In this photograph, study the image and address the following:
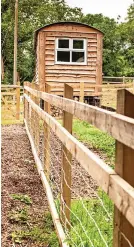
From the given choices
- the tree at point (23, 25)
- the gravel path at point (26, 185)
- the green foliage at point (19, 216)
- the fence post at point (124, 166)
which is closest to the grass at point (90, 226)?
the gravel path at point (26, 185)

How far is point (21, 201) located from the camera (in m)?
5.37

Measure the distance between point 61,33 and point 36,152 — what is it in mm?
12451

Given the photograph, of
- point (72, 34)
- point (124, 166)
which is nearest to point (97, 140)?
point (124, 166)

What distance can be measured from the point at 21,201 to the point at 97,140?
5.33 metres

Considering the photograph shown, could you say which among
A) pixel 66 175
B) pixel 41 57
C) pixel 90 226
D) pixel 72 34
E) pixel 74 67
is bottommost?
pixel 90 226

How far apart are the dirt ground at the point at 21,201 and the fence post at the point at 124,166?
84.8 inches

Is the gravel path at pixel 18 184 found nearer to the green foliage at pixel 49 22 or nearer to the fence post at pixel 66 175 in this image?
the fence post at pixel 66 175

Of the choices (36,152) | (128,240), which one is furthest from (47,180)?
(128,240)

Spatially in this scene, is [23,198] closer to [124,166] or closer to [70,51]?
[124,166]

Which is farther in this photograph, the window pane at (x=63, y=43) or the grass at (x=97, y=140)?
the window pane at (x=63, y=43)

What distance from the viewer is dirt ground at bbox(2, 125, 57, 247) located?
14.1ft

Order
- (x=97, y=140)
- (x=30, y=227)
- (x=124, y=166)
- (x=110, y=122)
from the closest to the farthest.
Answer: (x=124, y=166) < (x=110, y=122) < (x=30, y=227) < (x=97, y=140)

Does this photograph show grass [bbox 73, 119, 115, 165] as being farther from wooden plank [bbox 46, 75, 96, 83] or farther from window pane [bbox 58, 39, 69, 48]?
window pane [bbox 58, 39, 69, 48]

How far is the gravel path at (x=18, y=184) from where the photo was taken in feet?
15.2
